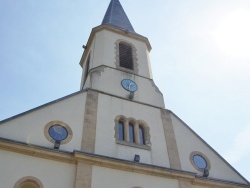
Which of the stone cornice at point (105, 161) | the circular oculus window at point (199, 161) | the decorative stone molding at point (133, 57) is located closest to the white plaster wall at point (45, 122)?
the stone cornice at point (105, 161)

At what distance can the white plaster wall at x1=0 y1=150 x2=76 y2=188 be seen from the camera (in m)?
12.8

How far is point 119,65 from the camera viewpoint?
21.8 meters

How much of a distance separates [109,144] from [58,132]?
97.4 inches

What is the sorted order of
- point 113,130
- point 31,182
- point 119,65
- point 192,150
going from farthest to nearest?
point 119,65, point 192,150, point 113,130, point 31,182

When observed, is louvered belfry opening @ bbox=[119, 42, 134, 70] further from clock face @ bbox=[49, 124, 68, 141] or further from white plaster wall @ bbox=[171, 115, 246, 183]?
clock face @ bbox=[49, 124, 68, 141]

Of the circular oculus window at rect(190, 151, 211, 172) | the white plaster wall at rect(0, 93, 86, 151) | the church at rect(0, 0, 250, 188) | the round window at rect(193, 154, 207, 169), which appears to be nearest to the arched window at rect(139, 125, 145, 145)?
the church at rect(0, 0, 250, 188)

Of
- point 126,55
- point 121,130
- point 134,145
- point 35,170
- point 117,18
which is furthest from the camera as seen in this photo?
point 117,18

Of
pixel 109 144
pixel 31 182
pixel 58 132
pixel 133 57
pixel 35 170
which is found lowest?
pixel 31 182

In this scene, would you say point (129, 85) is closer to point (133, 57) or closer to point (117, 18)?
point (133, 57)

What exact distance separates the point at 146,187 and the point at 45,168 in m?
4.48

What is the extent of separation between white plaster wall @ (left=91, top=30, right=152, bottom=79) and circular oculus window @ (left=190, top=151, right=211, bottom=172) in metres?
6.59

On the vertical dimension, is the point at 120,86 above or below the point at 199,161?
above

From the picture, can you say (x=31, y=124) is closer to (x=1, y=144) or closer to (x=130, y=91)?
(x=1, y=144)

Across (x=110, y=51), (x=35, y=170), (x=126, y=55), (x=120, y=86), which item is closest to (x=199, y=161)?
(x=120, y=86)
